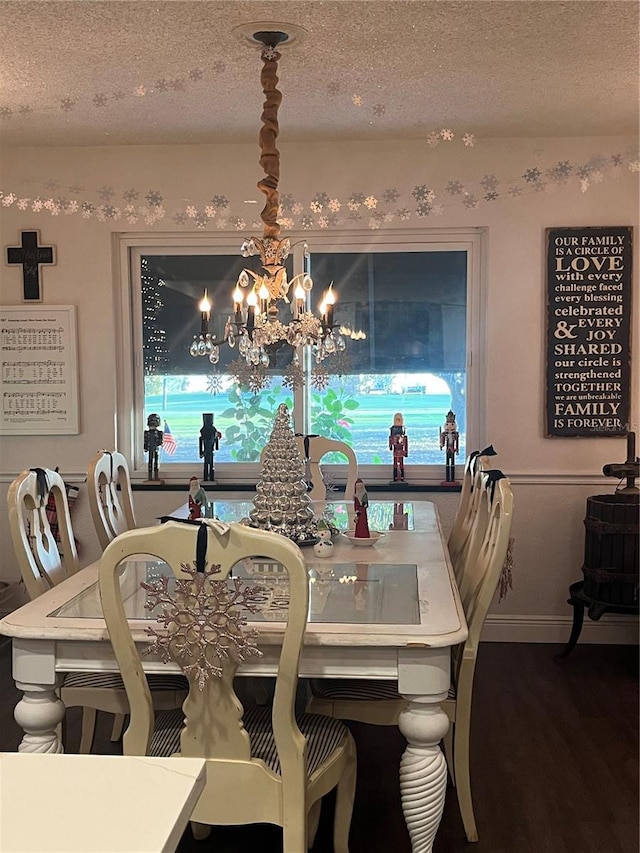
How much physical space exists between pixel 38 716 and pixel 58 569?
741mm

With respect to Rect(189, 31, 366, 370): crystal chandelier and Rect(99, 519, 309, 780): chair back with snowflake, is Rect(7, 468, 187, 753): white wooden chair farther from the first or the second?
Rect(189, 31, 366, 370): crystal chandelier

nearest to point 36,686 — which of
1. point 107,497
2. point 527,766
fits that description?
point 107,497

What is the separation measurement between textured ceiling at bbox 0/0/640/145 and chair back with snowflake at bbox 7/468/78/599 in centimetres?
142

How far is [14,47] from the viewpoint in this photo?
2.78 metres

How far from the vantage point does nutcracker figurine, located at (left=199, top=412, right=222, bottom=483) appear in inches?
165

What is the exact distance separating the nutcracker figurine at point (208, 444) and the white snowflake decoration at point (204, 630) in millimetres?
2416

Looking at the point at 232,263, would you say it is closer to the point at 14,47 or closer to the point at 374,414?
the point at 374,414

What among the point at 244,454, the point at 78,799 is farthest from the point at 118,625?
the point at 244,454

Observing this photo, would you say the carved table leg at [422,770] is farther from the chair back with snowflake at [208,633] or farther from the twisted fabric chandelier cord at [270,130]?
the twisted fabric chandelier cord at [270,130]

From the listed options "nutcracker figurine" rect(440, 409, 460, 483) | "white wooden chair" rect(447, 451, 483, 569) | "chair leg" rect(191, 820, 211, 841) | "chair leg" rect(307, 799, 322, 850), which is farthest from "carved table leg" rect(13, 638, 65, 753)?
"nutcracker figurine" rect(440, 409, 460, 483)

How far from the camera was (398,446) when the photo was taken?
413 cm

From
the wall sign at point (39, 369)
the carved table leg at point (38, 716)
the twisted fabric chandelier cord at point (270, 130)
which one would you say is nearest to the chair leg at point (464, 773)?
the carved table leg at point (38, 716)

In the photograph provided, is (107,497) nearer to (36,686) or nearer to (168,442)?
(36,686)

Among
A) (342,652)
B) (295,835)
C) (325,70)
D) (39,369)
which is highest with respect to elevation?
(325,70)
